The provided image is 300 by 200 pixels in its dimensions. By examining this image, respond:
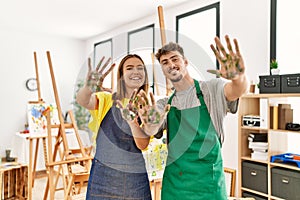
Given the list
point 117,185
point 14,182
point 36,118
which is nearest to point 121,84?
point 117,185

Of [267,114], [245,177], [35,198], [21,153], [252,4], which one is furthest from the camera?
[21,153]

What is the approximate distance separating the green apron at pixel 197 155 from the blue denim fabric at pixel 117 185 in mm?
227

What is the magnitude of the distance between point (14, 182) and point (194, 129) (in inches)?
127

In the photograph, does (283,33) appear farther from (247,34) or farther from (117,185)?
(117,185)

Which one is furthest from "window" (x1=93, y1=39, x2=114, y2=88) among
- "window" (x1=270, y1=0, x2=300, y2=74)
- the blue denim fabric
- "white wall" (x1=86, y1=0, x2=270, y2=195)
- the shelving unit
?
"window" (x1=270, y1=0, x2=300, y2=74)

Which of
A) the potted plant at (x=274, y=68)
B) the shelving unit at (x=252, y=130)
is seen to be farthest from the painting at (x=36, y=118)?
the potted plant at (x=274, y=68)

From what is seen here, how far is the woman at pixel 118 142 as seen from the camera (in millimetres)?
1257

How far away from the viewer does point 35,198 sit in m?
3.96

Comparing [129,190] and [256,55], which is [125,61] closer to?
[129,190]

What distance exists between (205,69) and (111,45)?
0.39 meters

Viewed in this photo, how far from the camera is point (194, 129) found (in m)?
1.20

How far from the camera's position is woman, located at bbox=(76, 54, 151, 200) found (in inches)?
49.5

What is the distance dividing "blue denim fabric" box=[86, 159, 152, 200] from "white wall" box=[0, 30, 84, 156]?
4162 mm

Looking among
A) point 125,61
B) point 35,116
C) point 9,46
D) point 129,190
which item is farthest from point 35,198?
point 125,61
